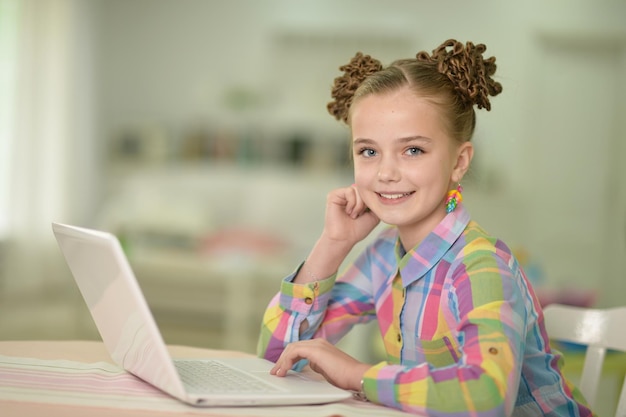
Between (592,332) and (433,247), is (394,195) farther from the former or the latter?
(592,332)

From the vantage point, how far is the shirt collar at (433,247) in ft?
4.45

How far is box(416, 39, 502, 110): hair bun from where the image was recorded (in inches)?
54.3

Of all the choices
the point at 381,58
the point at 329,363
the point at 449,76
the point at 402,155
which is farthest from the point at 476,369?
the point at 381,58

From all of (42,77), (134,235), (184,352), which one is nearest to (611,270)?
(134,235)

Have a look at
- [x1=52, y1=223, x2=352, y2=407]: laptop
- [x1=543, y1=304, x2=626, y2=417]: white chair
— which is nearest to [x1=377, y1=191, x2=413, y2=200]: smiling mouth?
[x1=52, y1=223, x2=352, y2=407]: laptop

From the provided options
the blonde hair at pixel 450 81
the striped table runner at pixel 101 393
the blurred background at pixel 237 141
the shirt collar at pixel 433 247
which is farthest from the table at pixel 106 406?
the blurred background at pixel 237 141

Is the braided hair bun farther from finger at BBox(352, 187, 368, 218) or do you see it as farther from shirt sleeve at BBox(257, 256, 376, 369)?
shirt sleeve at BBox(257, 256, 376, 369)

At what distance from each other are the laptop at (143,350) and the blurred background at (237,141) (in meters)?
3.55

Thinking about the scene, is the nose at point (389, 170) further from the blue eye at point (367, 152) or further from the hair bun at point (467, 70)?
the hair bun at point (467, 70)

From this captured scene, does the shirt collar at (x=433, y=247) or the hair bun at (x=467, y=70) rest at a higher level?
the hair bun at (x=467, y=70)

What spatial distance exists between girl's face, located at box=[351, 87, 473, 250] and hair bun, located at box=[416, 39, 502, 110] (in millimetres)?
65

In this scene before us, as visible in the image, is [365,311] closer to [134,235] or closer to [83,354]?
[83,354]

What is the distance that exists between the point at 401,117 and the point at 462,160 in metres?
0.17

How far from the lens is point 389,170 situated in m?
1.36
